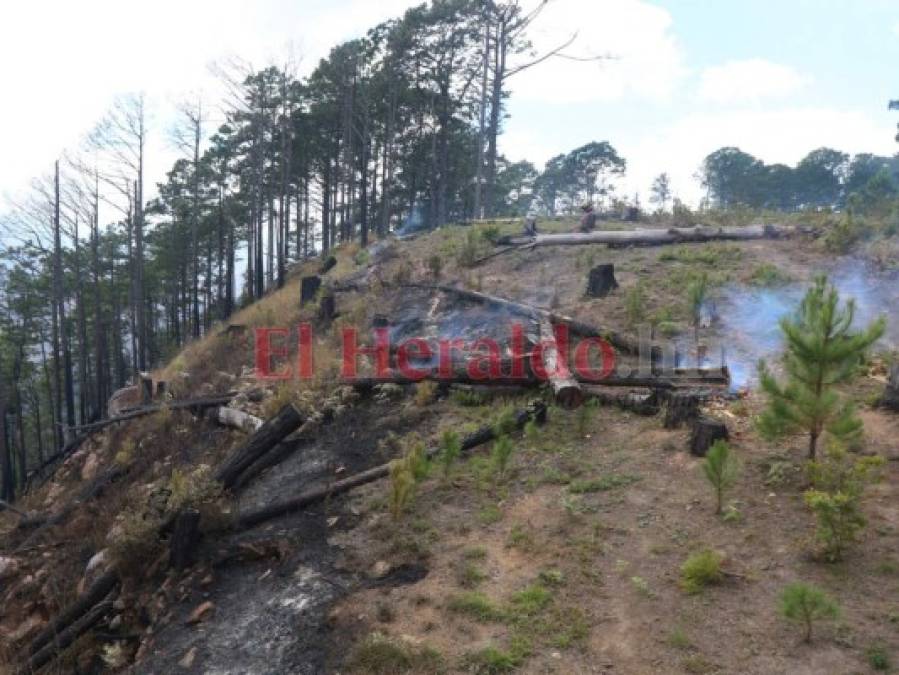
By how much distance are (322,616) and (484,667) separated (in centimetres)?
141

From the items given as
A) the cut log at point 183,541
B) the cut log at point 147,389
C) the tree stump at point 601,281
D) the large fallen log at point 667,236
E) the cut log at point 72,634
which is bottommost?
the cut log at point 72,634

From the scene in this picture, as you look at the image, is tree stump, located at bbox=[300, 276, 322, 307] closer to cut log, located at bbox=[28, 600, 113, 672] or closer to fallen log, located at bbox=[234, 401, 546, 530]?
fallen log, located at bbox=[234, 401, 546, 530]

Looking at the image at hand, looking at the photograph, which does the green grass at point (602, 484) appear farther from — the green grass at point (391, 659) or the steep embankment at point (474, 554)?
the green grass at point (391, 659)

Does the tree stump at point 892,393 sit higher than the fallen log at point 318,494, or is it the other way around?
the tree stump at point 892,393

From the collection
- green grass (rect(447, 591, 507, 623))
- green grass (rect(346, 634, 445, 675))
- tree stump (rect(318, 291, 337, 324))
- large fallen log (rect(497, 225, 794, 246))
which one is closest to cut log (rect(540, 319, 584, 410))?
green grass (rect(447, 591, 507, 623))

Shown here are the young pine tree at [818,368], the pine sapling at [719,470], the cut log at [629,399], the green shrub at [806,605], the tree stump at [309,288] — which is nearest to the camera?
the green shrub at [806,605]

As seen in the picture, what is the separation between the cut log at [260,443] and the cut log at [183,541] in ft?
4.18

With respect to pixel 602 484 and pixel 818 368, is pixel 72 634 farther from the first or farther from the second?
pixel 818 368

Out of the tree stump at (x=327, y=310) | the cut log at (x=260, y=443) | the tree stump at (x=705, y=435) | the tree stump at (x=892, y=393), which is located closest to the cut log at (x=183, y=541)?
the cut log at (x=260, y=443)

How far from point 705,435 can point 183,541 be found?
4.97 meters

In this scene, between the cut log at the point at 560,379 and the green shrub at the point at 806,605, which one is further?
the cut log at the point at 560,379

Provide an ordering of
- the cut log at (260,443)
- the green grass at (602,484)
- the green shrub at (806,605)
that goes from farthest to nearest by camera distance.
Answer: the cut log at (260,443)
the green grass at (602,484)
the green shrub at (806,605)

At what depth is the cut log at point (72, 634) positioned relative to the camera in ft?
18.9

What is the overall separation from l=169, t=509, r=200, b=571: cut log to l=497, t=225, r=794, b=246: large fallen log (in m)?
10.5
